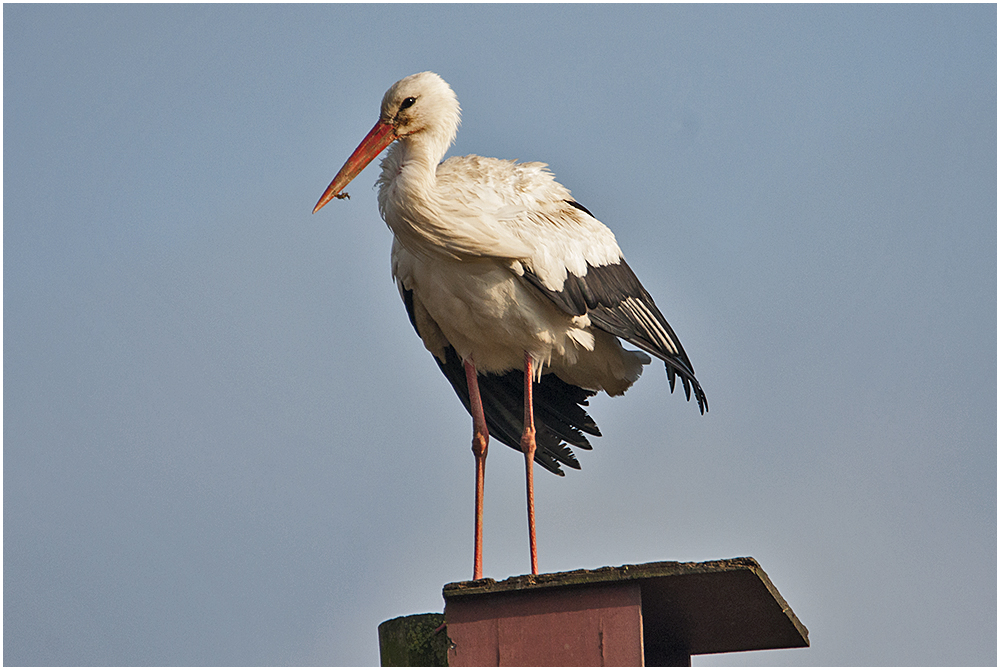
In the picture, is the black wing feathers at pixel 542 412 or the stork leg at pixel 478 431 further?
the black wing feathers at pixel 542 412

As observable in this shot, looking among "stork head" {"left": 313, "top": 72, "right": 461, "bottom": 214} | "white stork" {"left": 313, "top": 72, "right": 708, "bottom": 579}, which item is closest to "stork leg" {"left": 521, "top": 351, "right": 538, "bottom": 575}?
"white stork" {"left": 313, "top": 72, "right": 708, "bottom": 579}

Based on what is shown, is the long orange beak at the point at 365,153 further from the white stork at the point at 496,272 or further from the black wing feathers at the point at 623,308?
the black wing feathers at the point at 623,308

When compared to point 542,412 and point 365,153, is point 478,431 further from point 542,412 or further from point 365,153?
point 365,153

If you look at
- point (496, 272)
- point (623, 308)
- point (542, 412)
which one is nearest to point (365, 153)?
point (496, 272)

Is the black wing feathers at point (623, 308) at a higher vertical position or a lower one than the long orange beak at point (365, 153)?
lower

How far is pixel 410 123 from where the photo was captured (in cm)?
659

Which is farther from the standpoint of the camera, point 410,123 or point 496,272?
point 410,123

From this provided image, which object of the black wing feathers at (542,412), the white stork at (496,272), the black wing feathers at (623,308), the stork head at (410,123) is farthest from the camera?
the black wing feathers at (542,412)

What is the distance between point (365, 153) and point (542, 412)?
1.85m

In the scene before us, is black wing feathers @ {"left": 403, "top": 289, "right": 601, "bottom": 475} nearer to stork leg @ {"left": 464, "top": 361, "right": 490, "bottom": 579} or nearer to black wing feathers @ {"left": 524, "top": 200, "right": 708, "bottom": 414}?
stork leg @ {"left": 464, "top": 361, "right": 490, "bottom": 579}

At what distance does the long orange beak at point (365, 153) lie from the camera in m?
6.55

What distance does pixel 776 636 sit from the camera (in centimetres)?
554

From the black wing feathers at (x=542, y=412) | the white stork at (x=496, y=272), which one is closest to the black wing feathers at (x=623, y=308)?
the white stork at (x=496, y=272)

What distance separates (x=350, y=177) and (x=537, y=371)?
4.59 feet
